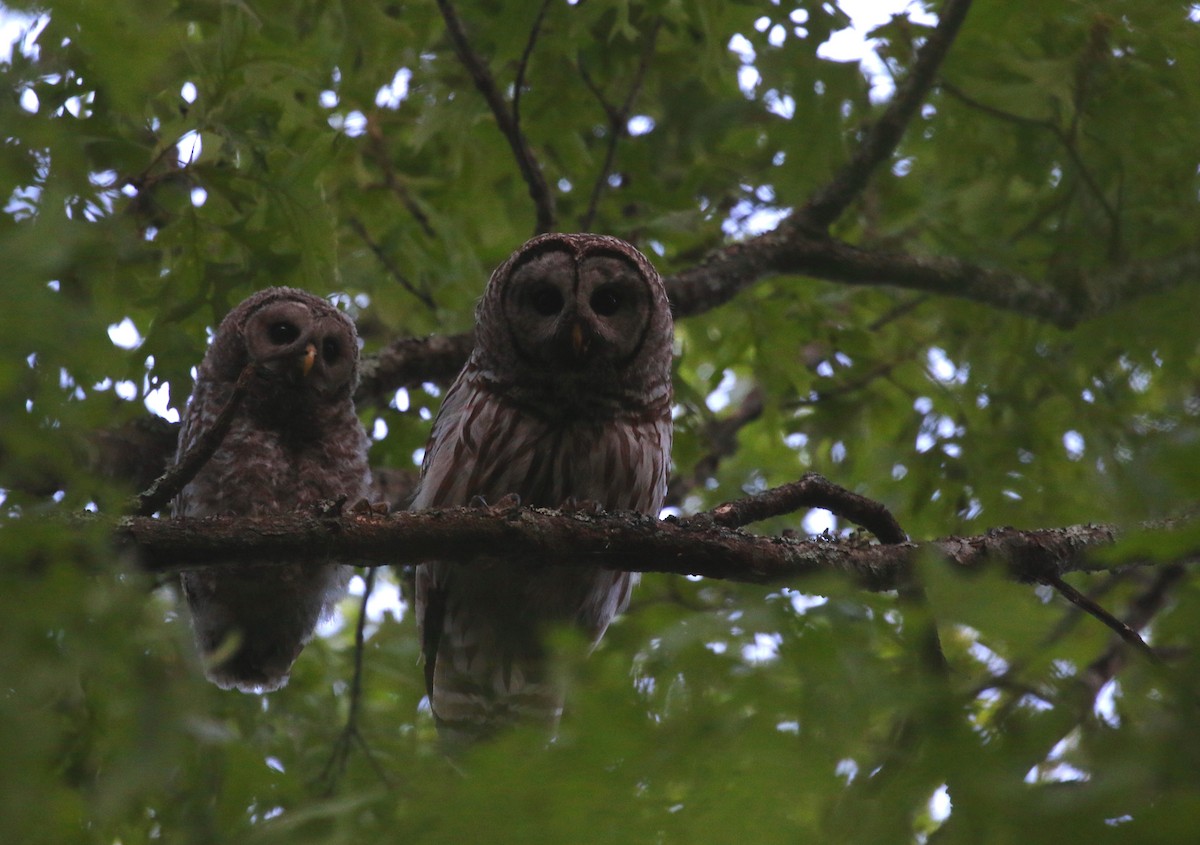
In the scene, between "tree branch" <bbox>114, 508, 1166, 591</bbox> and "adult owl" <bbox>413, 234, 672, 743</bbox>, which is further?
"adult owl" <bbox>413, 234, 672, 743</bbox>

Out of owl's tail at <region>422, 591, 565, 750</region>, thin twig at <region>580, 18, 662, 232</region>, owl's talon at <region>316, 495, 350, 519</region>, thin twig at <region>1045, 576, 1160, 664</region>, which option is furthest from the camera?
thin twig at <region>580, 18, 662, 232</region>

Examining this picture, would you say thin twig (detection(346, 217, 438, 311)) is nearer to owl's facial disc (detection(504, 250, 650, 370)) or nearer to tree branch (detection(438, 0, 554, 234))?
tree branch (detection(438, 0, 554, 234))

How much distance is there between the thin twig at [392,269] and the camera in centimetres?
532

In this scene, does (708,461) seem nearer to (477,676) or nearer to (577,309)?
(477,676)

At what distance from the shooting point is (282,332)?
441 centimetres

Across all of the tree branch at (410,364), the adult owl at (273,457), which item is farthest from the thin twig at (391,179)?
the adult owl at (273,457)

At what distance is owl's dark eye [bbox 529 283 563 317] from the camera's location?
4145mm

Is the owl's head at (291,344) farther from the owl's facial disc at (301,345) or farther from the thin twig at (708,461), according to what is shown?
the thin twig at (708,461)

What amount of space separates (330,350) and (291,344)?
20 cm

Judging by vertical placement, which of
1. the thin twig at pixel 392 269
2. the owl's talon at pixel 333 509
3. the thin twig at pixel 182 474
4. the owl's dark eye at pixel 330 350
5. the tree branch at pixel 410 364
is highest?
the thin twig at pixel 392 269

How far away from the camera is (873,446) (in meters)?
7.18

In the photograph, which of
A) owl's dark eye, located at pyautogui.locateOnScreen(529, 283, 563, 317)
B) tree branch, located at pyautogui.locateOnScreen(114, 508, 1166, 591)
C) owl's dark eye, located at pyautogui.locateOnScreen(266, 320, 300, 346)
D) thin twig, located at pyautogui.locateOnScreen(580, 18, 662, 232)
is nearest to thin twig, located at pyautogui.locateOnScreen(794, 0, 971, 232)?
thin twig, located at pyautogui.locateOnScreen(580, 18, 662, 232)

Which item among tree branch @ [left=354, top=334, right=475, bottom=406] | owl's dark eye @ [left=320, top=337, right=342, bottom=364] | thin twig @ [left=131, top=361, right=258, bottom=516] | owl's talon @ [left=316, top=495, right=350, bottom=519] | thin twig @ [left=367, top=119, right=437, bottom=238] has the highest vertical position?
thin twig @ [left=367, top=119, right=437, bottom=238]

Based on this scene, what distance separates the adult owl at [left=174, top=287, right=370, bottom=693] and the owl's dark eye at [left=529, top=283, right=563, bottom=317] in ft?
2.69
